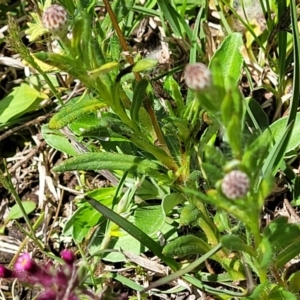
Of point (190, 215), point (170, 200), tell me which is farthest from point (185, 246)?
point (170, 200)

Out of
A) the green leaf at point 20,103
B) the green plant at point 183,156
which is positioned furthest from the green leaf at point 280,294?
the green leaf at point 20,103

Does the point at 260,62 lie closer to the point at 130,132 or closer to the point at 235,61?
the point at 235,61

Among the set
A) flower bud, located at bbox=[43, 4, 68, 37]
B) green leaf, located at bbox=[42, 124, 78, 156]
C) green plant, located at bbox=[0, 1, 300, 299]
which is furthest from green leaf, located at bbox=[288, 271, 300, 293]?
flower bud, located at bbox=[43, 4, 68, 37]

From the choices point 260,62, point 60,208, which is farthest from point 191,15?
point 60,208

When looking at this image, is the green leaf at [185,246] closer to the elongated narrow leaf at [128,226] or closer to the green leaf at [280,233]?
the elongated narrow leaf at [128,226]

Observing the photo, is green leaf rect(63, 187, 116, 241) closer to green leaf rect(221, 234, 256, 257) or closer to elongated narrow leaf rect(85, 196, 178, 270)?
elongated narrow leaf rect(85, 196, 178, 270)

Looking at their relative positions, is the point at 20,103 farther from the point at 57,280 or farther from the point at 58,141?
the point at 57,280
